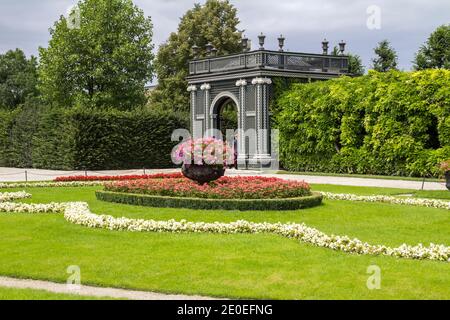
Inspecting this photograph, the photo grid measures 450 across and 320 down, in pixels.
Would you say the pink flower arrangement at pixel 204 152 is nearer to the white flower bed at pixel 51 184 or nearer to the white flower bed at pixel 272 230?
the white flower bed at pixel 272 230

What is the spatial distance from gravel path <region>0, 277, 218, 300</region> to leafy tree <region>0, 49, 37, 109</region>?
62415mm

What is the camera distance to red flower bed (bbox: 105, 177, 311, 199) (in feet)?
52.3

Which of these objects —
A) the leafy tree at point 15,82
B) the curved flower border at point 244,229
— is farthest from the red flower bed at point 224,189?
the leafy tree at point 15,82

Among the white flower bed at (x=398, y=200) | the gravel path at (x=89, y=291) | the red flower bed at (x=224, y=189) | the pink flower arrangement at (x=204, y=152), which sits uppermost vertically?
the pink flower arrangement at (x=204, y=152)

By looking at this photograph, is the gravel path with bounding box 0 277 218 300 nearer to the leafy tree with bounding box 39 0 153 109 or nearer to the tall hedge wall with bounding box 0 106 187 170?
the tall hedge wall with bounding box 0 106 187 170

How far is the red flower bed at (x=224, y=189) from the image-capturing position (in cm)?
1593

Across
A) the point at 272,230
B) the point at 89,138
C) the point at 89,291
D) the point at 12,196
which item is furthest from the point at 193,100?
the point at 89,291

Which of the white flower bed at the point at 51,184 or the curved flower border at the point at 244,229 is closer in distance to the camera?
the curved flower border at the point at 244,229

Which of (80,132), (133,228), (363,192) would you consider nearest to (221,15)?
(80,132)

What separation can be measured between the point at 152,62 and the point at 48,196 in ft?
108

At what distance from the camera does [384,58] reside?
45062mm

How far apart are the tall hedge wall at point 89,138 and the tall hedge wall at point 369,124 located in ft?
28.3

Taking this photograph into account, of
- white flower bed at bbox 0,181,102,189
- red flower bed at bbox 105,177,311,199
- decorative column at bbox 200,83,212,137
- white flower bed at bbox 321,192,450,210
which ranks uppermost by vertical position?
decorative column at bbox 200,83,212,137

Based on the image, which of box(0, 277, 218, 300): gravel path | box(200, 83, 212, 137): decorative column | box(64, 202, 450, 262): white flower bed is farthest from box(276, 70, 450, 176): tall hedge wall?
box(0, 277, 218, 300): gravel path
